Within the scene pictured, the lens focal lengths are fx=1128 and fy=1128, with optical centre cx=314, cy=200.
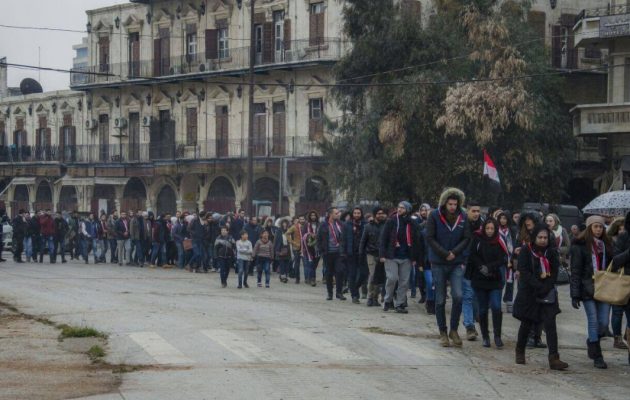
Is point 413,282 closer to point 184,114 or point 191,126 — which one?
point 191,126

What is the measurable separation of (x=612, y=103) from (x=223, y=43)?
71.6 ft

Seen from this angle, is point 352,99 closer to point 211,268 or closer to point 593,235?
point 211,268

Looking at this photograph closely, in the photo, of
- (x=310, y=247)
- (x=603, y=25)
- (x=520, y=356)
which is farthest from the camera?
(x=603, y=25)

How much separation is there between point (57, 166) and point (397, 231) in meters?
43.0

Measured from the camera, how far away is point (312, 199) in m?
46.2

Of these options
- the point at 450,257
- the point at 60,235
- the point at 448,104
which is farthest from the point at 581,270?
the point at 60,235

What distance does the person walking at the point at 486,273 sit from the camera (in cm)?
1433

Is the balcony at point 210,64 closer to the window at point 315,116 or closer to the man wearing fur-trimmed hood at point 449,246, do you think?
the window at point 315,116

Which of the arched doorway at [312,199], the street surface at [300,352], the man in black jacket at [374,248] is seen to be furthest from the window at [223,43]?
the man in black jacket at [374,248]

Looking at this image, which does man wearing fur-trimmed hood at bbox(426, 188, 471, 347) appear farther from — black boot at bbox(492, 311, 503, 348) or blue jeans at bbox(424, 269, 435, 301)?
blue jeans at bbox(424, 269, 435, 301)

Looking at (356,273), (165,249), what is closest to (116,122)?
(165,249)

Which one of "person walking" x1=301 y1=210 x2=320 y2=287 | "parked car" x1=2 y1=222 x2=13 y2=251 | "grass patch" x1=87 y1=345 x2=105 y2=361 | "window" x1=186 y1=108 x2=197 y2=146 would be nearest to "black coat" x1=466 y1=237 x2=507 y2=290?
"grass patch" x1=87 y1=345 x2=105 y2=361

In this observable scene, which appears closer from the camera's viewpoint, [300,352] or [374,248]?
[300,352]

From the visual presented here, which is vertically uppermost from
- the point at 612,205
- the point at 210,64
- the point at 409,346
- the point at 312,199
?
the point at 210,64
